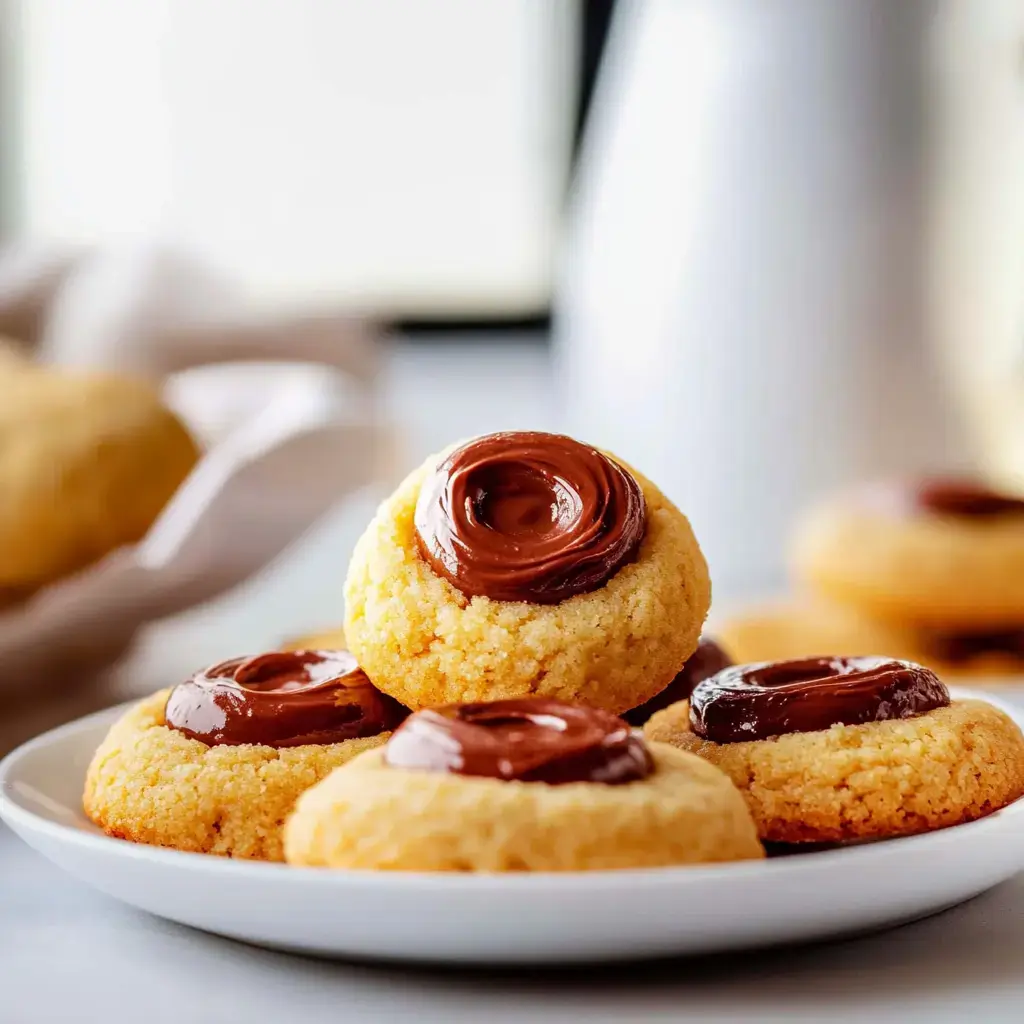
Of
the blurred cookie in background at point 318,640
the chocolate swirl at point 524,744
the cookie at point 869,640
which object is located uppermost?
the chocolate swirl at point 524,744

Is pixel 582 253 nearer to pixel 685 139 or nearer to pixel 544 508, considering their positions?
pixel 685 139

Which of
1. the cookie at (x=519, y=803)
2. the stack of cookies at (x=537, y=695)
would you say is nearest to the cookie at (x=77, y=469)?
the stack of cookies at (x=537, y=695)

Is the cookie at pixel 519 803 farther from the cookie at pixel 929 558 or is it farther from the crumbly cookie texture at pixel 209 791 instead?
the cookie at pixel 929 558

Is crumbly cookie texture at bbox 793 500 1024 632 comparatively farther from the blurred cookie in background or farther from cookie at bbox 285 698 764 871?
cookie at bbox 285 698 764 871

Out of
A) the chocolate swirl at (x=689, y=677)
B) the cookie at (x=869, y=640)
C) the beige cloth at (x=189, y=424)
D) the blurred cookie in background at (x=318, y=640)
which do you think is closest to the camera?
the chocolate swirl at (x=689, y=677)

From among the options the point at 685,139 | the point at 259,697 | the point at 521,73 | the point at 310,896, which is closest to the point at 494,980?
the point at 310,896

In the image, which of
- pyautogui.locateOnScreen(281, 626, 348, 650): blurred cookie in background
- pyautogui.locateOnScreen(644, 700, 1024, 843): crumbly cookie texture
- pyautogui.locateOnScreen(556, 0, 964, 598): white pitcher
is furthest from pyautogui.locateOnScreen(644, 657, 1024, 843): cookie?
pyautogui.locateOnScreen(556, 0, 964, 598): white pitcher

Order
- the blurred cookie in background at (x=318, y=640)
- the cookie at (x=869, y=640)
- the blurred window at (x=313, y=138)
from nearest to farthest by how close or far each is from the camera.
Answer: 1. the blurred cookie in background at (x=318, y=640)
2. the cookie at (x=869, y=640)
3. the blurred window at (x=313, y=138)
